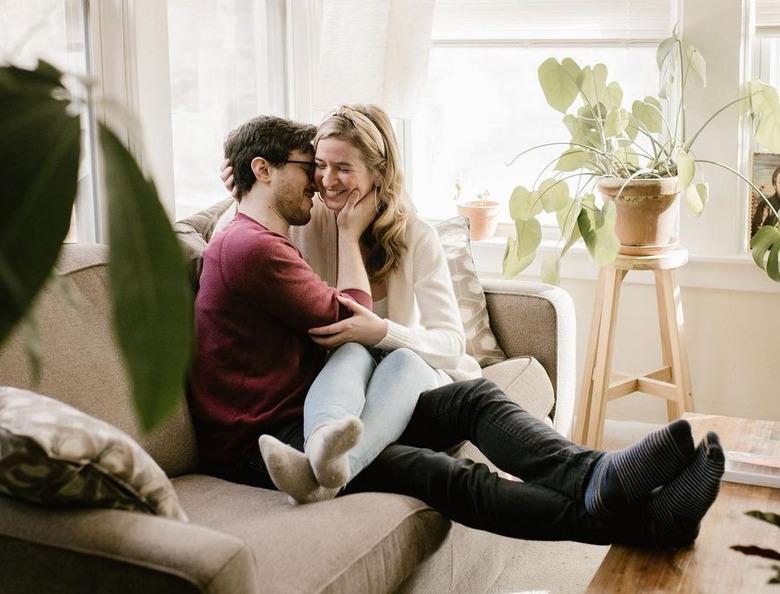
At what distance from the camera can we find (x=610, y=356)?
303 cm

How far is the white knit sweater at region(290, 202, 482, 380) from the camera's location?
2.35 m

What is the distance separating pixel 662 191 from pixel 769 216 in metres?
0.48

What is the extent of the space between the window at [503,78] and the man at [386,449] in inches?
53.6

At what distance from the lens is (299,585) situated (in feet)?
5.02

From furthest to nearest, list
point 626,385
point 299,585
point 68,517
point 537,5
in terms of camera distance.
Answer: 1. point 537,5
2. point 626,385
3. point 299,585
4. point 68,517

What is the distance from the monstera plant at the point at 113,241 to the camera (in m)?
0.42

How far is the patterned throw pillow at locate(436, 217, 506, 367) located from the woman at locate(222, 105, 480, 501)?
0.22 m

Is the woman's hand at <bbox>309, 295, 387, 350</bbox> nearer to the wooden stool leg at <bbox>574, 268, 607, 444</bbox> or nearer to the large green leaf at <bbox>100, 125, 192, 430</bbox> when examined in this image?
the wooden stool leg at <bbox>574, 268, 607, 444</bbox>

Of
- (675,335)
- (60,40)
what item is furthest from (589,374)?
(60,40)

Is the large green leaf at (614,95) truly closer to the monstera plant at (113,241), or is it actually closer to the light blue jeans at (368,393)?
the light blue jeans at (368,393)

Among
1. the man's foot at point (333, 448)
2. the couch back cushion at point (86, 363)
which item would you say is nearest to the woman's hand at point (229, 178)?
the couch back cushion at point (86, 363)

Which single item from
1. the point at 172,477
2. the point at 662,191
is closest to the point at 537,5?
the point at 662,191

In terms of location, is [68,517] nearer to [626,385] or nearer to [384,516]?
[384,516]

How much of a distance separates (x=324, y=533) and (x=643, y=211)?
161cm
